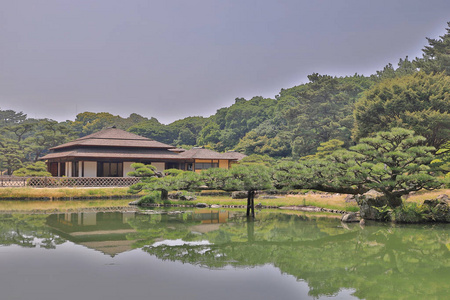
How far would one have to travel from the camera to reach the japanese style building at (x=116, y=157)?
94.7 ft

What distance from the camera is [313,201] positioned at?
772 inches

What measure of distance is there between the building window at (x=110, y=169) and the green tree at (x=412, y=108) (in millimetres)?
18083

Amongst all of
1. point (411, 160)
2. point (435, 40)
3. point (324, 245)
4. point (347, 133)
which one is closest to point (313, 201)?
point (411, 160)

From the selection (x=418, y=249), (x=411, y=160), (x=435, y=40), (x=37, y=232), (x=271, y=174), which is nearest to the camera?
(x=418, y=249)

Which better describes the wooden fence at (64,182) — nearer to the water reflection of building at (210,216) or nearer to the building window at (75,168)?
the building window at (75,168)

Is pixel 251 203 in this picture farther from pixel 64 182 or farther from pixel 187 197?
pixel 64 182

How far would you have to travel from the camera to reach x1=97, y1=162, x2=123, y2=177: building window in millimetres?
29609

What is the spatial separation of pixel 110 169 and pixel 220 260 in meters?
24.1

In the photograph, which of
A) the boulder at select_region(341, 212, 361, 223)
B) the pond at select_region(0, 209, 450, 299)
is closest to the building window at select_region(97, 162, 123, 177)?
the pond at select_region(0, 209, 450, 299)

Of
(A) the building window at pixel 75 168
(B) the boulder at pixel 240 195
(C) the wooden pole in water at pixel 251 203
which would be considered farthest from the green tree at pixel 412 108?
(A) the building window at pixel 75 168

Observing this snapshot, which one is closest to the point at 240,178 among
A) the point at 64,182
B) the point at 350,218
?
the point at 350,218

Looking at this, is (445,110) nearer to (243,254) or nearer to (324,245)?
(324,245)

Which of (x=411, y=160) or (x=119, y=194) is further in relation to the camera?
(x=119, y=194)

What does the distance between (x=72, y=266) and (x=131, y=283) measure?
1811mm
